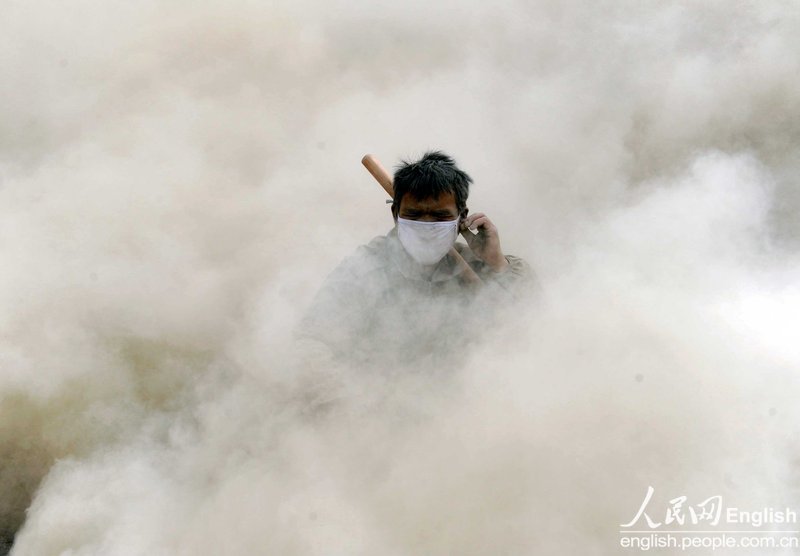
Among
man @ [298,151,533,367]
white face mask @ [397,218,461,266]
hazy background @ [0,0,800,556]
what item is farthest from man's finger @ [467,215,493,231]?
hazy background @ [0,0,800,556]

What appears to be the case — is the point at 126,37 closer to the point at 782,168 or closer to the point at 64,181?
the point at 64,181

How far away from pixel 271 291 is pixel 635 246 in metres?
1.90

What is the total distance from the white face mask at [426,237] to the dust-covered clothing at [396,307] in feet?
0.25

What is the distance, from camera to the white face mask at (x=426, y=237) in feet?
9.74

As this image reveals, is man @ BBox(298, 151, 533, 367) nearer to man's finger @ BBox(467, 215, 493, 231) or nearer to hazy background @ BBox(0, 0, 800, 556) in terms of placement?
man's finger @ BBox(467, 215, 493, 231)

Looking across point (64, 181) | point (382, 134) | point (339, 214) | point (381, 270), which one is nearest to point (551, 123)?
point (382, 134)

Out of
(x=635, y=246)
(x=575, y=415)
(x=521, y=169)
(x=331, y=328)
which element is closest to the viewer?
(x=575, y=415)

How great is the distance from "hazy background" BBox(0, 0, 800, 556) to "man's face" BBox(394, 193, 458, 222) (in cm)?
51

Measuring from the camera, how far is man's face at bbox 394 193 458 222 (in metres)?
2.97

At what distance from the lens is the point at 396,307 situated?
3.16 meters

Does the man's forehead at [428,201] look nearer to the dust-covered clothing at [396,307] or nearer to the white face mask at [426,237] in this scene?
the white face mask at [426,237]

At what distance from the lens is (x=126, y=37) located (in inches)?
243

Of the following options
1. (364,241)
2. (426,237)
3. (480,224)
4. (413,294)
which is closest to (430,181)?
(426,237)

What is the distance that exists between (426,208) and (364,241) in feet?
5.87
